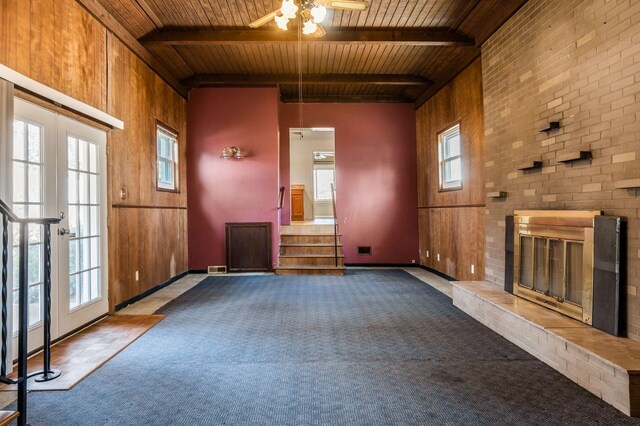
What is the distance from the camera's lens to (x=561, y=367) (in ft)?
8.18

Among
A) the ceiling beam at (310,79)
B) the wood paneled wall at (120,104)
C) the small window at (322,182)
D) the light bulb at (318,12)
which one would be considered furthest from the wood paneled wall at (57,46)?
the small window at (322,182)

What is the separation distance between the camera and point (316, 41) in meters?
4.91

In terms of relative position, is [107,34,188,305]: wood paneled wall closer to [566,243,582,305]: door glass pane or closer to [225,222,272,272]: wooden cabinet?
[225,222,272,272]: wooden cabinet

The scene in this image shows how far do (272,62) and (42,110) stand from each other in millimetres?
3723

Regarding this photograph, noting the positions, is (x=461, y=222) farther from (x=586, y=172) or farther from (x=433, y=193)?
(x=586, y=172)

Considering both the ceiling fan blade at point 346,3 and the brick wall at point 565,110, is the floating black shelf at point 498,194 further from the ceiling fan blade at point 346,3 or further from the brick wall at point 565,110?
the ceiling fan blade at point 346,3

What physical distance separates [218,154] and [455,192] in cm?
433

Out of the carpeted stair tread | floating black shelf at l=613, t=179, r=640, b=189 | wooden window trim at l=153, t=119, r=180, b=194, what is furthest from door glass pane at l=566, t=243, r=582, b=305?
wooden window trim at l=153, t=119, r=180, b=194

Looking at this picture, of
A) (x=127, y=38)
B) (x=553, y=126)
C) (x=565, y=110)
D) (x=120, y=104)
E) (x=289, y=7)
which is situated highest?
(x=127, y=38)

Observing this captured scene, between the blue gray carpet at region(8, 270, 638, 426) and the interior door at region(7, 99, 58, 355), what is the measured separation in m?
0.83

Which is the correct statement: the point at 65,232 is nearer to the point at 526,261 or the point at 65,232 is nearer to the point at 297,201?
the point at 526,261

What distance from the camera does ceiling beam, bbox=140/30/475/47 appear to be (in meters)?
4.83

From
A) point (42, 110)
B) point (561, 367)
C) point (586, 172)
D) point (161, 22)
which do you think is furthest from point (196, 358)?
point (161, 22)

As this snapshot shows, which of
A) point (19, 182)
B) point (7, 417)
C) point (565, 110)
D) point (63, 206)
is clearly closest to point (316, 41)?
point (565, 110)
